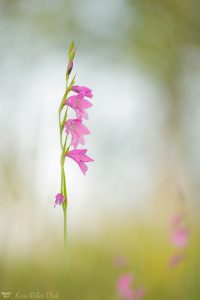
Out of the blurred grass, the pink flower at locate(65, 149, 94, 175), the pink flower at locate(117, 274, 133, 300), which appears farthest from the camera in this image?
the pink flower at locate(117, 274, 133, 300)

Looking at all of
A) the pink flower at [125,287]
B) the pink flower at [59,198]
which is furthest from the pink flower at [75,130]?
the pink flower at [125,287]

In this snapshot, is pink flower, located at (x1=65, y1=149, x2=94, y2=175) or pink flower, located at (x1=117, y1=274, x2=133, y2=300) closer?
pink flower, located at (x1=65, y1=149, x2=94, y2=175)

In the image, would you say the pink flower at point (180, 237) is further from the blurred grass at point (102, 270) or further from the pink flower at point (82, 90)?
the pink flower at point (82, 90)

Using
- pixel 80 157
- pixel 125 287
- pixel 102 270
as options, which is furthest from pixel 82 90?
pixel 102 270

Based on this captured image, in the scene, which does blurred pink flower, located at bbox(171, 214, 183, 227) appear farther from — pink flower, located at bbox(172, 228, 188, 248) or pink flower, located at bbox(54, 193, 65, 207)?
pink flower, located at bbox(54, 193, 65, 207)

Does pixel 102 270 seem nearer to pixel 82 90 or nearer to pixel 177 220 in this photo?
pixel 177 220

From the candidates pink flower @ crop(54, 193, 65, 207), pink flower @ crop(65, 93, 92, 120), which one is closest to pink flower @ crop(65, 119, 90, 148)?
pink flower @ crop(65, 93, 92, 120)
